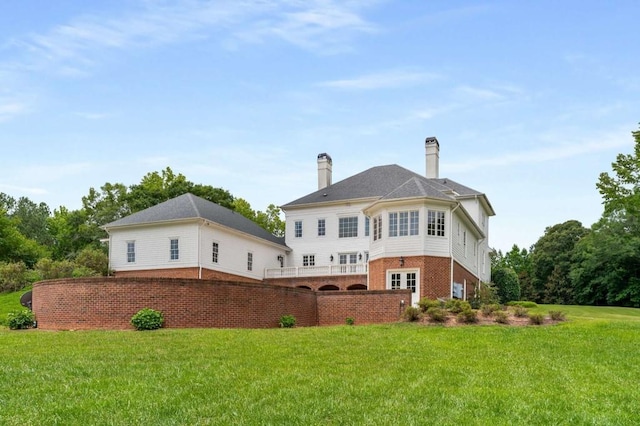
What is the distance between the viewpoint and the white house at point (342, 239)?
26703 millimetres

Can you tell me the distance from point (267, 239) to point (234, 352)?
980 inches

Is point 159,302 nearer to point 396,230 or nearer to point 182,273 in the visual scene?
point 396,230

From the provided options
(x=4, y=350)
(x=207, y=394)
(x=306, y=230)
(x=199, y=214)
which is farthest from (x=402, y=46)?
(x=306, y=230)

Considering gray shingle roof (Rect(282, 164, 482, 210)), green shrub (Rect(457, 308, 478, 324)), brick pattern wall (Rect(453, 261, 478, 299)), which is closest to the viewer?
green shrub (Rect(457, 308, 478, 324))

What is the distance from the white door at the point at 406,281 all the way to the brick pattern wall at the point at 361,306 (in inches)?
150

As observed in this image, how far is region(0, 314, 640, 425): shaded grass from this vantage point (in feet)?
25.7

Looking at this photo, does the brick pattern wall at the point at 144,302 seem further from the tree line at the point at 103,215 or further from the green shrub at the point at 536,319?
the tree line at the point at 103,215

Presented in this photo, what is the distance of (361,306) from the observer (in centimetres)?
2288

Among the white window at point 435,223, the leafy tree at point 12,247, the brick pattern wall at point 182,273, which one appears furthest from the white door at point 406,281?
the leafy tree at point 12,247

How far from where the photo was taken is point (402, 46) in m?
14.9

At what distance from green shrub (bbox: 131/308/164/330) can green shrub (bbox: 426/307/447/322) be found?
8113mm

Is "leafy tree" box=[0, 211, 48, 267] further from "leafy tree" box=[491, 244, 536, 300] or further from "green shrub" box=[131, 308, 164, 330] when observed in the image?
"leafy tree" box=[491, 244, 536, 300]

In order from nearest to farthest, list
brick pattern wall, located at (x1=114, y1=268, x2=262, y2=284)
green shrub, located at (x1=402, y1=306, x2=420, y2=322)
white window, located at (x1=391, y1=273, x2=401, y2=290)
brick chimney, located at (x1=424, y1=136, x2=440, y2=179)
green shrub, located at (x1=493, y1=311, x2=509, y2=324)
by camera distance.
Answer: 1. green shrub, located at (x1=493, y1=311, x2=509, y2=324)
2. green shrub, located at (x1=402, y1=306, x2=420, y2=322)
3. white window, located at (x1=391, y1=273, x2=401, y2=290)
4. brick pattern wall, located at (x1=114, y1=268, x2=262, y2=284)
5. brick chimney, located at (x1=424, y1=136, x2=440, y2=179)

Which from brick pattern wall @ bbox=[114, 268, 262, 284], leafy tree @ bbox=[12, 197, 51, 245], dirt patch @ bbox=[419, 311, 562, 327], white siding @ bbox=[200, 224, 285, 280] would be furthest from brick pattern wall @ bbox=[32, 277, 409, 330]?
leafy tree @ bbox=[12, 197, 51, 245]
